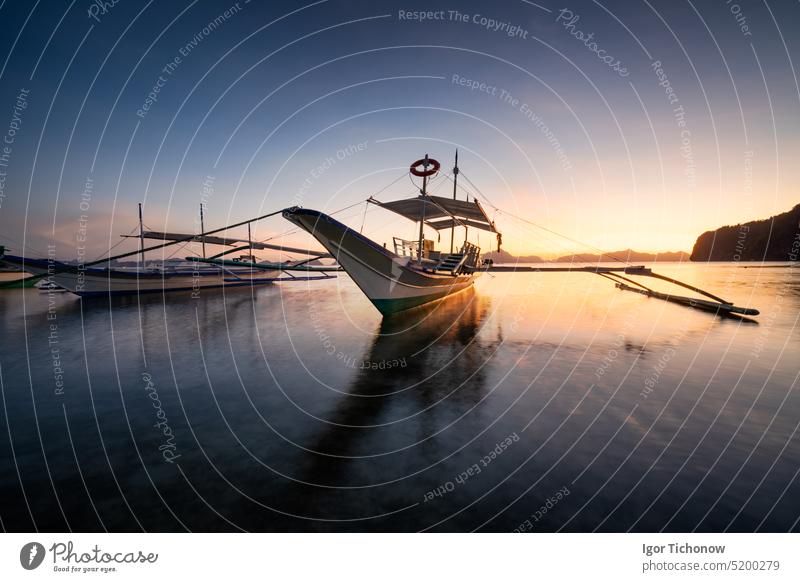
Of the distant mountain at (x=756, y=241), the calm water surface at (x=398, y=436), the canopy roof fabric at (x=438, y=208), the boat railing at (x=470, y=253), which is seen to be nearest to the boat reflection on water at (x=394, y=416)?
the calm water surface at (x=398, y=436)

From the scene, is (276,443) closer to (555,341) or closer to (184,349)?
(184,349)

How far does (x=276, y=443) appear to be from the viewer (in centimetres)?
469

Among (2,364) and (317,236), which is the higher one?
(317,236)

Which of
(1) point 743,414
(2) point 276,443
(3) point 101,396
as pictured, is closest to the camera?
(2) point 276,443

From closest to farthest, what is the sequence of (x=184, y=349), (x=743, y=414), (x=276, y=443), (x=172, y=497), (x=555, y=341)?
(x=172, y=497) < (x=276, y=443) < (x=743, y=414) < (x=184, y=349) < (x=555, y=341)

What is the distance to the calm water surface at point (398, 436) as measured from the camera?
10.8 ft

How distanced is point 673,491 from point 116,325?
19947 millimetres

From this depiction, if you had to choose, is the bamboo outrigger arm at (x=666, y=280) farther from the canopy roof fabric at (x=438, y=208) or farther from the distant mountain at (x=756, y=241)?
the distant mountain at (x=756, y=241)

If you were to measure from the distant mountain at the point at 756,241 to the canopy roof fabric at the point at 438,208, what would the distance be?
73.8 metres

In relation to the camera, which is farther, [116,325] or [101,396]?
[116,325]

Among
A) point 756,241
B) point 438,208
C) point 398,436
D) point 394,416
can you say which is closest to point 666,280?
point 438,208

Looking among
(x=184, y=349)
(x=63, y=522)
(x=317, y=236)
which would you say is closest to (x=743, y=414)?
(x=63, y=522)

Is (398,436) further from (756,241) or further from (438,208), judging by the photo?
(756,241)

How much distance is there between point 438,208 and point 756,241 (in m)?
171
